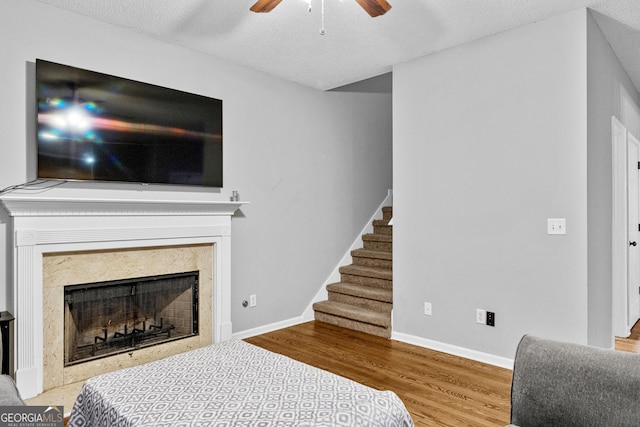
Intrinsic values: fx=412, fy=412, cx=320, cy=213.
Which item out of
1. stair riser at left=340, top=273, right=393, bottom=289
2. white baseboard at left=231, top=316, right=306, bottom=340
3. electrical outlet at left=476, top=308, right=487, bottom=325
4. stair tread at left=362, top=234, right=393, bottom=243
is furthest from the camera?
stair tread at left=362, top=234, right=393, bottom=243

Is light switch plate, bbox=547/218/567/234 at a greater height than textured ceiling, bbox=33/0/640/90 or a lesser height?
lesser

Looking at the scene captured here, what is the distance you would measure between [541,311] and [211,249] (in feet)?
8.82

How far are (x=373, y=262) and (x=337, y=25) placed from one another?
107 inches

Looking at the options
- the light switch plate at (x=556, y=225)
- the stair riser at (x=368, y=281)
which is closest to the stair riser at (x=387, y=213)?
the stair riser at (x=368, y=281)

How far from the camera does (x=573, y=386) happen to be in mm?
1359

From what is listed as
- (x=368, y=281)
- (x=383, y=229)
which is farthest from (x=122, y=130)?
(x=383, y=229)

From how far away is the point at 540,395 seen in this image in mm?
1414

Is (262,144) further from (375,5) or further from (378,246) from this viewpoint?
(375,5)

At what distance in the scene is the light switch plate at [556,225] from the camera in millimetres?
2920

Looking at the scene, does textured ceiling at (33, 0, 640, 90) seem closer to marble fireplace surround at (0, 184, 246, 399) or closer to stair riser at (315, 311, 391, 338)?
marble fireplace surround at (0, 184, 246, 399)

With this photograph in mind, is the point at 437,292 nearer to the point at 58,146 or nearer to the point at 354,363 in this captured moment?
the point at 354,363

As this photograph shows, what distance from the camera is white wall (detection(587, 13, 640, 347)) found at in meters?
2.91

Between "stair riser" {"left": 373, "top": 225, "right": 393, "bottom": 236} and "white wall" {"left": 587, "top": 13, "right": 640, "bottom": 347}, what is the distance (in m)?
2.33

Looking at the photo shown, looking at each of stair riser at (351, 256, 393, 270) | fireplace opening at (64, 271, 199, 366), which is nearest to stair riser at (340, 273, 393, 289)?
stair riser at (351, 256, 393, 270)
